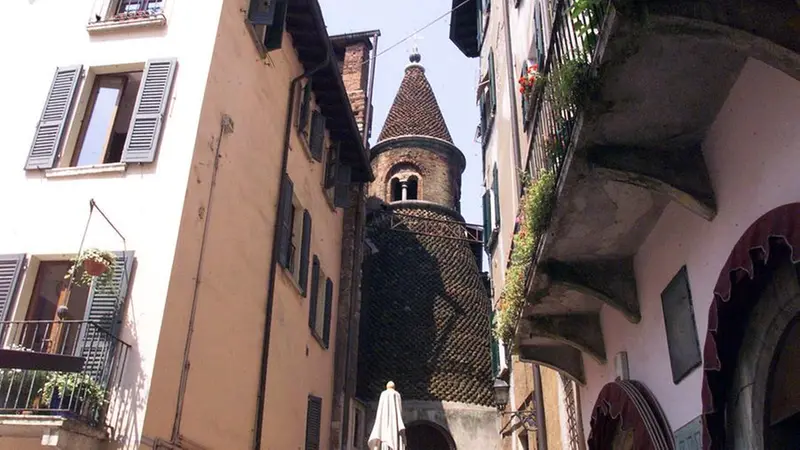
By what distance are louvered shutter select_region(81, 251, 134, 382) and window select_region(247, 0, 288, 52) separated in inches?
183

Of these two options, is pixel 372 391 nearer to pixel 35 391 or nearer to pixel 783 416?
pixel 35 391

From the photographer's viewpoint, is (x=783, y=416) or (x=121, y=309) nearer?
(x=783, y=416)

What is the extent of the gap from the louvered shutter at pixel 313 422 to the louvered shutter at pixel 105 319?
6.27 meters

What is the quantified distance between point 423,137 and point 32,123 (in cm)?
1731

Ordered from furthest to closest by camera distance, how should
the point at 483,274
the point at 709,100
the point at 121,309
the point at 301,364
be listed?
the point at 483,274, the point at 301,364, the point at 121,309, the point at 709,100

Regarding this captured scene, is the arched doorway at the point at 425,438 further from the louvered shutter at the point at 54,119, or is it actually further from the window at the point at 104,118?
the louvered shutter at the point at 54,119

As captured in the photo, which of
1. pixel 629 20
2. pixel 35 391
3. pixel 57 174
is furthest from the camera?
pixel 57 174

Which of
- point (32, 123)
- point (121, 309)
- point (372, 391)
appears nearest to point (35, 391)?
point (121, 309)

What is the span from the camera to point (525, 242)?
770 cm

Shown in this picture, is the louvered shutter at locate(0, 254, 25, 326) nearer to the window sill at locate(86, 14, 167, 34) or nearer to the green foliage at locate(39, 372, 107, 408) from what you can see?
the green foliage at locate(39, 372, 107, 408)

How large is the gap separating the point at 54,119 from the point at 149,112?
4.59 ft

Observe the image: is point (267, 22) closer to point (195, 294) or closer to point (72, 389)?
point (195, 294)

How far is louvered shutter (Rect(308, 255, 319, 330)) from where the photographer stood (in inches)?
568

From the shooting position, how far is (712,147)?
5.50 meters
